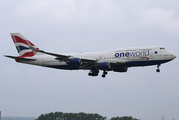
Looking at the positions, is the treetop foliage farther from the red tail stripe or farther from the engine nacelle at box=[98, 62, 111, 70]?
the engine nacelle at box=[98, 62, 111, 70]

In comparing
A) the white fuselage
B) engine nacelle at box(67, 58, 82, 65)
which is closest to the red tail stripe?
the white fuselage

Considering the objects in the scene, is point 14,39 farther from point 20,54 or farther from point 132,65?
point 132,65

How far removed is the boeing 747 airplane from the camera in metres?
60.3

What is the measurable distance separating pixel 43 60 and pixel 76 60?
1074 centimetres

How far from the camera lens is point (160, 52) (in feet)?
198

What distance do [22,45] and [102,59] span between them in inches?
856

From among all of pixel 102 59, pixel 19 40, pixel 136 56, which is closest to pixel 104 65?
pixel 102 59

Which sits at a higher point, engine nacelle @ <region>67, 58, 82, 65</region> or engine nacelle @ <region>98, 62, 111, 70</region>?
engine nacelle @ <region>67, 58, 82, 65</region>

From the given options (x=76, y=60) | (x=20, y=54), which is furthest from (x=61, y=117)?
(x=76, y=60)

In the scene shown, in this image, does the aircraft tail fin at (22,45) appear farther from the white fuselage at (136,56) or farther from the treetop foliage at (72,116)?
the treetop foliage at (72,116)

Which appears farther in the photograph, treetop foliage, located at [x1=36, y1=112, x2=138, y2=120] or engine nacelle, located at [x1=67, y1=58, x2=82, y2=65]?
treetop foliage, located at [x1=36, y1=112, x2=138, y2=120]

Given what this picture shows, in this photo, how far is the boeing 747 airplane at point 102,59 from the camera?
198 feet

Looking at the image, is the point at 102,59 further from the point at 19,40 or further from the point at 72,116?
the point at 72,116

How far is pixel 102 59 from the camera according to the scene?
64.4 meters
